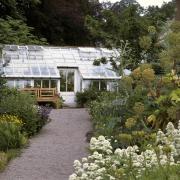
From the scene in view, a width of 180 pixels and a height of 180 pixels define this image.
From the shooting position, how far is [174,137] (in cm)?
549

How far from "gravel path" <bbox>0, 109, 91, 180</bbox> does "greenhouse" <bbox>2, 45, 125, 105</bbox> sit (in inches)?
525

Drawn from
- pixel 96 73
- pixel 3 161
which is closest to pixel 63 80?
pixel 96 73

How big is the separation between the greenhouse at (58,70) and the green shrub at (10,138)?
1924 centimetres

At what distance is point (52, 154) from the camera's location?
12.5 metres

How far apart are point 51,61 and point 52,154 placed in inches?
911

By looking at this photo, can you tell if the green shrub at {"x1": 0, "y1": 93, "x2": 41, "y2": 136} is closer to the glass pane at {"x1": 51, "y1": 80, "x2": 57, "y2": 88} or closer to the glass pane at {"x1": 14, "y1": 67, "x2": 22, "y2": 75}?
the glass pane at {"x1": 14, "y1": 67, "x2": 22, "y2": 75}

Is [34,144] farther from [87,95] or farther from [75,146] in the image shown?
[87,95]

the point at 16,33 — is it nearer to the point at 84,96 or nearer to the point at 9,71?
the point at 9,71

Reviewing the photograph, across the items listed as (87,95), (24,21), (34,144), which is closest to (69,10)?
(24,21)

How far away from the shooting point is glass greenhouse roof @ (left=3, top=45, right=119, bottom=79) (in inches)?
1330

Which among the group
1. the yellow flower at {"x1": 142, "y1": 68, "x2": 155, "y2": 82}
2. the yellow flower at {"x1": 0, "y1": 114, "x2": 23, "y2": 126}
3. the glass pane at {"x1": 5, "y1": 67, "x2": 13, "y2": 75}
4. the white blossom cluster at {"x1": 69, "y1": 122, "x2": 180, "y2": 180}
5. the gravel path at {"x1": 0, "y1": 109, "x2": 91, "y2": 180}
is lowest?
the gravel path at {"x1": 0, "y1": 109, "x2": 91, "y2": 180}

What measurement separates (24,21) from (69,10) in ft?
14.1

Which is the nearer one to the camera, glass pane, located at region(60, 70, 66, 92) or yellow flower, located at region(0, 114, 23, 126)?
yellow flower, located at region(0, 114, 23, 126)

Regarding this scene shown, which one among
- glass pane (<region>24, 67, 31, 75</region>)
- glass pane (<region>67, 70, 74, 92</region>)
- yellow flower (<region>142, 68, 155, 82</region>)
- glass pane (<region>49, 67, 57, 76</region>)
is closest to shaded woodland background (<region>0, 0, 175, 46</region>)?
glass pane (<region>67, 70, 74, 92</region>)
